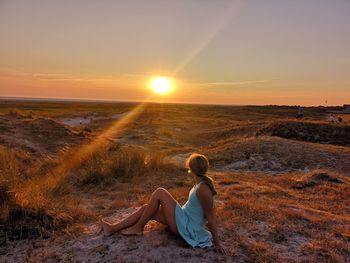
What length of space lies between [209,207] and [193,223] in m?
0.37

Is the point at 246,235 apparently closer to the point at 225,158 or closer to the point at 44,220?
the point at 44,220

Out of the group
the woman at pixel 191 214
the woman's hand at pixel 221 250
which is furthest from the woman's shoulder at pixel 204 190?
the woman's hand at pixel 221 250

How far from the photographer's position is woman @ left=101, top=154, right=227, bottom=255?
427 cm

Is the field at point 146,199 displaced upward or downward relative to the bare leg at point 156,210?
downward

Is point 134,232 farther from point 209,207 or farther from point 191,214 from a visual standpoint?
point 209,207

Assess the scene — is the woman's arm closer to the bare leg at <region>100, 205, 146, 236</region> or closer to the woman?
the woman

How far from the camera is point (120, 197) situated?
7.61 meters

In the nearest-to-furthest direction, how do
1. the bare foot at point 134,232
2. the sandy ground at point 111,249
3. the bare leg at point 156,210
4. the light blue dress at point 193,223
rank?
the sandy ground at point 111,249
the light blue dress at point 193,223
the bare leg at point 156,210
the bare foot at point 134,232

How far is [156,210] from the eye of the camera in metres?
4.72

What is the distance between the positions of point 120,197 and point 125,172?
2.15 m

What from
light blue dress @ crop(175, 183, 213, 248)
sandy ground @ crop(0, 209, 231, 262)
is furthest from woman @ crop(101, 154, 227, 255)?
sandy ground @ crop(0, 209, 231, 262)

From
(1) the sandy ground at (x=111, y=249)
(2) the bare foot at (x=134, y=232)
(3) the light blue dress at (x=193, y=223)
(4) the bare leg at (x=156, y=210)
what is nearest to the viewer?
(1) the sandy ground at (x=111, y=249)

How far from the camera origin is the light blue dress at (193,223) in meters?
4.40

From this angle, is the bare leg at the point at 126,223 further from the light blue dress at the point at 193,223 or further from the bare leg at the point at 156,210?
the light blue dress at the point at 193,223
